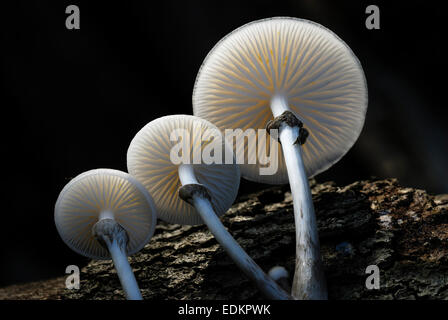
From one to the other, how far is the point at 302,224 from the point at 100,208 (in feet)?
3.21

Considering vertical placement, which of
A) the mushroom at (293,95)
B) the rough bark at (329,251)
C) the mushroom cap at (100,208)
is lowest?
the rough bark at (329,251)

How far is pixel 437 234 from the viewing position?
1624 mm

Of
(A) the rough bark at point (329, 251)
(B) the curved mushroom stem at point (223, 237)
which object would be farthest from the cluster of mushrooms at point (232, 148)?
(A) the rough bark at point (329, 251)

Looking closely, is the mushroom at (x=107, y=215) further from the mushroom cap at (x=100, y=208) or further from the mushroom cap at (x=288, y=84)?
the mushroom cap at (x=288, y=84)

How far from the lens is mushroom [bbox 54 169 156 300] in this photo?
5.22ft

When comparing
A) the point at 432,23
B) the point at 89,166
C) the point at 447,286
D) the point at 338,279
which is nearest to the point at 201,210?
the point at 338,279

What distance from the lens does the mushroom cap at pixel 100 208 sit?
161 centimetres

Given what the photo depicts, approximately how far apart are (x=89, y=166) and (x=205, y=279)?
1.30 meters

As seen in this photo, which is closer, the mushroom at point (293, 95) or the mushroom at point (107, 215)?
the mushroom at point (107, 215)

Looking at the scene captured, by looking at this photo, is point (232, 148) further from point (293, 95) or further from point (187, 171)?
point (293, 95)

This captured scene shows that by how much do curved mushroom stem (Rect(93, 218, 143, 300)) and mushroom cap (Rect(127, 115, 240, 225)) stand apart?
0.98 feet

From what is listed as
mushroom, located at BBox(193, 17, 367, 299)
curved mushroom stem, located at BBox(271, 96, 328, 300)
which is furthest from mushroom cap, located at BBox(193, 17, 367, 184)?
curved mushroom stem, located at BBox(271, 96, 328, 300)

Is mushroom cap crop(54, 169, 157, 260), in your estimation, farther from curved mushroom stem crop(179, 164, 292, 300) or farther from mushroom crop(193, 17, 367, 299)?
mushroom crop(193, 17, 367, 299)
